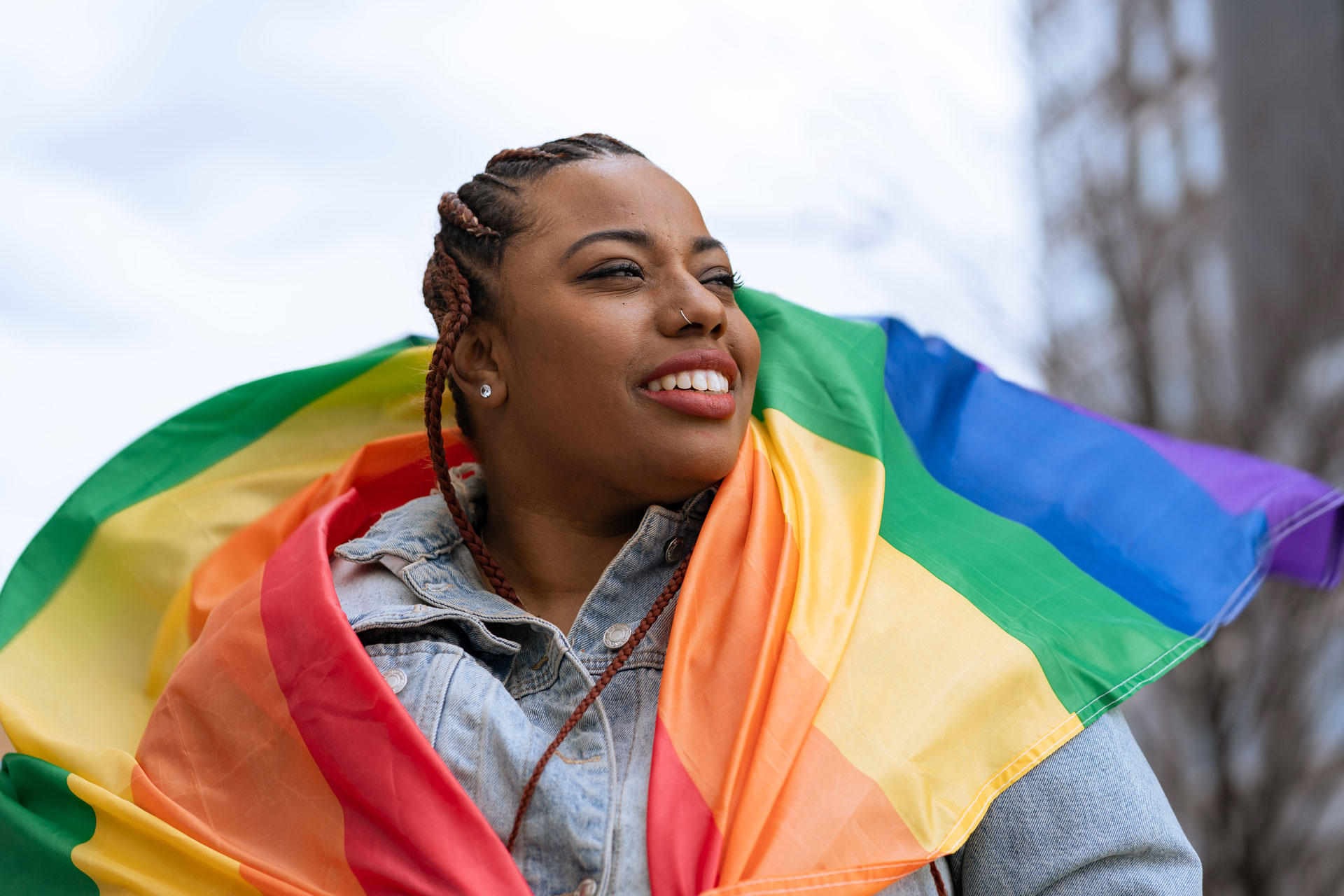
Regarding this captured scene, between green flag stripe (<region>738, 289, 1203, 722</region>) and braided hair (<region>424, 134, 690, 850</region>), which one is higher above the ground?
braided hair (<region>424, 134, 690, 850</region>)

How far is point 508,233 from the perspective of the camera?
221 cm

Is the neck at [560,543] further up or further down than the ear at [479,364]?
further down

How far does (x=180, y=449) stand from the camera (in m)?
2.83

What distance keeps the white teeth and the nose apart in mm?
74

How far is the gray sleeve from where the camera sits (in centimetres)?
165

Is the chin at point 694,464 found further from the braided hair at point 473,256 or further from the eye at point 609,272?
the eye at point 609,272

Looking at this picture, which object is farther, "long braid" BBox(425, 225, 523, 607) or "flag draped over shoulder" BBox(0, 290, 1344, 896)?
"long braid" BBox(425, 225, 523, 607)

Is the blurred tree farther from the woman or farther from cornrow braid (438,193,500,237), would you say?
cornrow braid (438,193,500,237)

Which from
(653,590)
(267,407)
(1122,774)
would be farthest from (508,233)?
(1122,774)

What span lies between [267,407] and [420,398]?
0.43 metres

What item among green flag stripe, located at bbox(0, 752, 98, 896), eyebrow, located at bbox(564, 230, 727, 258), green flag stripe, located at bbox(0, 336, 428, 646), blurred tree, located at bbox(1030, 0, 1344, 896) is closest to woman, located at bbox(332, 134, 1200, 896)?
eyebrow, located at bbox(564, 230, 727, 258)

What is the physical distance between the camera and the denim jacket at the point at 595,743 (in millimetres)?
1673

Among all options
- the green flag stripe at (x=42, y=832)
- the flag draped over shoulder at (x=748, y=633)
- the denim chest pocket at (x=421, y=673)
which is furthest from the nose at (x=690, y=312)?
the green flag stripe at (x=42, y=832)

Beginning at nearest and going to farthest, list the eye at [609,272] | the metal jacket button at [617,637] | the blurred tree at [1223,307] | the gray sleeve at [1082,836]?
the gray sleeve at [1082,836] → the metal jacket button at [617,637] → the eye at [609,272] → the blurred tree at [1223,307]
